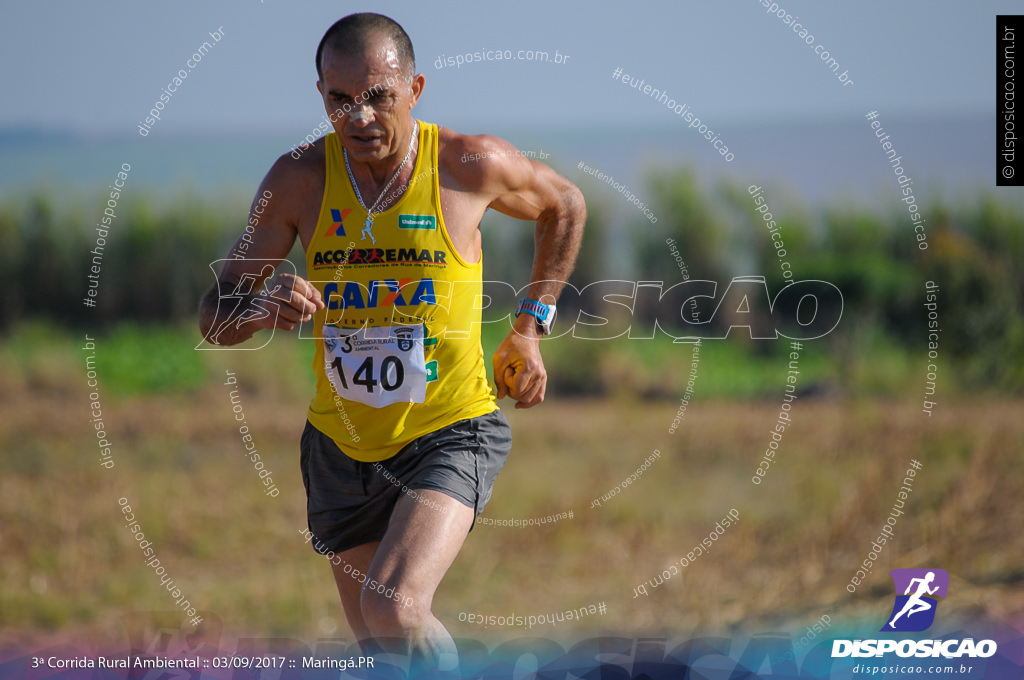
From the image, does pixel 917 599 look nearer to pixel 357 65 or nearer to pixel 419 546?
pixel 419 546

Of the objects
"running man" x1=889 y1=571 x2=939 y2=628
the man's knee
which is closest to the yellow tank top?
the man's knee

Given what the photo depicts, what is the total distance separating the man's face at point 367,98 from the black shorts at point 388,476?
0.98m

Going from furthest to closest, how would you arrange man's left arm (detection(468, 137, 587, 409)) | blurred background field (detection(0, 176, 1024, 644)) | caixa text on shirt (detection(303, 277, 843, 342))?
1. caixa text on shirt (detection(303, 277, 843, 342))
2. blurred background field (detection(0, 176, 1024, 644))
3. man's left arm (detection(468, 137, 587, 409))

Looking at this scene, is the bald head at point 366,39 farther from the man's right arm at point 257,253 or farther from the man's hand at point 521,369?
the man's hand at point 521,369

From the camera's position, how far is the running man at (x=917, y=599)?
17.9ft

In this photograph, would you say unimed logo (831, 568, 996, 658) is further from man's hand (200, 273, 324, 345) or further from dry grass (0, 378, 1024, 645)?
man's hand (200, 273, 324, 345)

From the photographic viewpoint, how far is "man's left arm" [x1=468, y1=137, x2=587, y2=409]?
3492mm

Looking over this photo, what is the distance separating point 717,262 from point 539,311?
903 centimetres

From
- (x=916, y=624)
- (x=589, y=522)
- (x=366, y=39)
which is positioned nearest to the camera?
(x=366, y=39)

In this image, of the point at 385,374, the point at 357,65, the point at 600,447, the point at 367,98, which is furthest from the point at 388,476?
the point at 600,447

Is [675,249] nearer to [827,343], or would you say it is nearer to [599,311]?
[599,311]

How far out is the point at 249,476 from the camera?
34.0 feet

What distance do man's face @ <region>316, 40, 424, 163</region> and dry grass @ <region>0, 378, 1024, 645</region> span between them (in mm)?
3808

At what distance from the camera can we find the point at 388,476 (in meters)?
3.29
